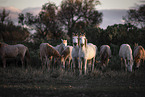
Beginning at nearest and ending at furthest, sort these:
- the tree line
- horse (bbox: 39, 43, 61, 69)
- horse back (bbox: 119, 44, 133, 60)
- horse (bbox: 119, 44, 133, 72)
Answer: horse (bbox: 119, 44, 133, 72) → horse back (bbox: 119, 44, 133, 60) → horse (bbox: 39, 43, 61, 69) → the tree line

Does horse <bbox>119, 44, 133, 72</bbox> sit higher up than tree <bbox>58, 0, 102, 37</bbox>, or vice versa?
tree <bbox>58, 0, 102, 37</bbox>

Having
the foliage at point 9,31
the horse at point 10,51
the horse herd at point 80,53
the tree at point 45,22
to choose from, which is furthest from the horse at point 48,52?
the tree at point 45,22

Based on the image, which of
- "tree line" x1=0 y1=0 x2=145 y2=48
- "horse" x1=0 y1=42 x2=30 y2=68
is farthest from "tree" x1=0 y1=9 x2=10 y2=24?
"horse" x1=0 y1=42 x2=30 y2=68

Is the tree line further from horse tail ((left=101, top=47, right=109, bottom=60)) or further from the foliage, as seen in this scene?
horse tail ((left=101, top=47, right=109, bottom=60))

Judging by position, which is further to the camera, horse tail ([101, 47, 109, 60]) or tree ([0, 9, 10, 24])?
tree ([0, 9, 10, 24])

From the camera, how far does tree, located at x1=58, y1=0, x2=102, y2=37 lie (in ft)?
120

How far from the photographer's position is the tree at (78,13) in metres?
36.5

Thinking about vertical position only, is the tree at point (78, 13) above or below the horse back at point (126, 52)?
above

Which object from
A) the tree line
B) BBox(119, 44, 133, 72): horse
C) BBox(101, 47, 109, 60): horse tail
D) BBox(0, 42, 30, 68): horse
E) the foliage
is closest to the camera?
BBox(119, 44, 133, 72): horse

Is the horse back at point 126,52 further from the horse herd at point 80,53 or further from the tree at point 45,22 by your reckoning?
the tree at point 45,22

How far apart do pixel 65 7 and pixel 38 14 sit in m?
6.49

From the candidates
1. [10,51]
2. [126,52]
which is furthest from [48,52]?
[126,52]

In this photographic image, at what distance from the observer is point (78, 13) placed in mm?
36781

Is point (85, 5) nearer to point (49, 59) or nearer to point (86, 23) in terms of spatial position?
point (86, 23)
